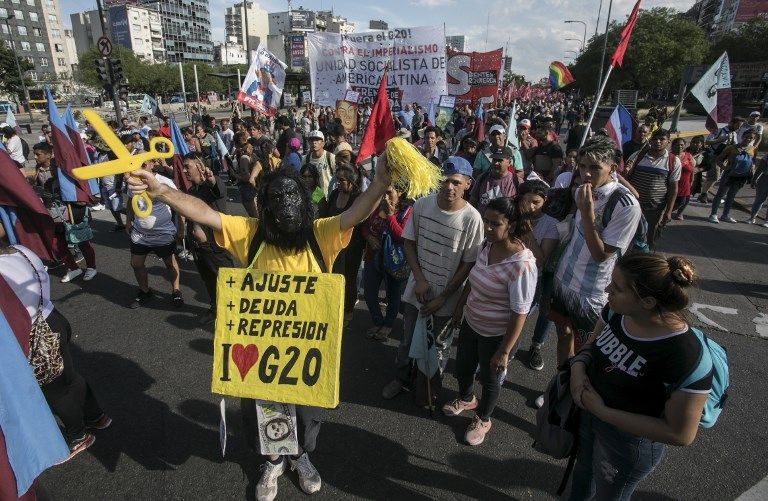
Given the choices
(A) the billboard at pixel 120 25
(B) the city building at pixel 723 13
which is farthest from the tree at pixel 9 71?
(B) the city building at pixel 723 13

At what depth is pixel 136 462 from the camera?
111 inches

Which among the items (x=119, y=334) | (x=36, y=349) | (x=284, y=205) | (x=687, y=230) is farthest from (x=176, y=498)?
(x=687, y=230)

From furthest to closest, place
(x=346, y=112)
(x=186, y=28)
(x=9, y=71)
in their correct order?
1. (x=186, y=28)
2. (x=9, y=71)
3. (x=346, y=112)

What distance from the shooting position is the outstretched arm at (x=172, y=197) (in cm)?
177

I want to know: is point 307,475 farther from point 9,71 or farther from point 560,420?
point 9,71

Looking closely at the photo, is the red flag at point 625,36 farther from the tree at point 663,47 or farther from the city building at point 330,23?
the city building at point 330,23

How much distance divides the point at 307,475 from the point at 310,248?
4.89 ft

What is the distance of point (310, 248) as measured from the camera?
232 cm

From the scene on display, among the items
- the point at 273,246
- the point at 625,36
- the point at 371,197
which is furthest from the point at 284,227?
the point at 625,36

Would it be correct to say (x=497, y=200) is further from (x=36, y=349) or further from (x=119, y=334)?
(x=119, y=334)

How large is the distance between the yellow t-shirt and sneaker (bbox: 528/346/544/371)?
257 centimetres

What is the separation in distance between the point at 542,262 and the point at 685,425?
1869 mm

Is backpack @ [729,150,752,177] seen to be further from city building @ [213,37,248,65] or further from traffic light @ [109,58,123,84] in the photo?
city building @ [213,37,248,65]

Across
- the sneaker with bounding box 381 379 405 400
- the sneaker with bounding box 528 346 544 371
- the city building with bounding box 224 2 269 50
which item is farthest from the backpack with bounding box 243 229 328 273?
the city building with bounding box 224 2 269 50
